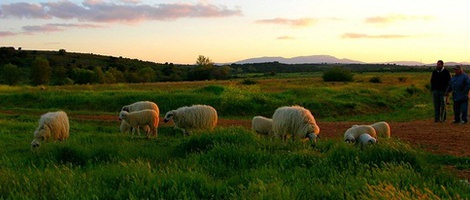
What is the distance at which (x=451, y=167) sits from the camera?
9.81 m

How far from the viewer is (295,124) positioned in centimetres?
1277

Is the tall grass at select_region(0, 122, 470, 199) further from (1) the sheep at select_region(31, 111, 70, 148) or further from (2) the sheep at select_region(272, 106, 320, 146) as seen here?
(1) the sheep at select_region(31, 111, 70, 148)

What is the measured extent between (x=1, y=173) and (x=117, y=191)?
2514 millimetres

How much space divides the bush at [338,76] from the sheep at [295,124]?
5524 cm

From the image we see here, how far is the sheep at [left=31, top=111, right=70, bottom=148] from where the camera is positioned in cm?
1367

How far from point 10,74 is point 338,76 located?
53917 millimetres

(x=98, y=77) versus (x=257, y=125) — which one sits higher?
(x=257, y=125)

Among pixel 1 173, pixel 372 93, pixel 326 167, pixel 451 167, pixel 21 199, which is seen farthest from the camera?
pixel 372 93

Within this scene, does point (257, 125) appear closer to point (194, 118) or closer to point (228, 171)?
point (194, 118)

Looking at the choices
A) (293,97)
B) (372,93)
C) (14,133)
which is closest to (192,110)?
(14,133)

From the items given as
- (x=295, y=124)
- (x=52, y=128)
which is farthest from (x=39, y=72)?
(x=295, y=124)

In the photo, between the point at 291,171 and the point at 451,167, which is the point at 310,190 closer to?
the point at 291,171

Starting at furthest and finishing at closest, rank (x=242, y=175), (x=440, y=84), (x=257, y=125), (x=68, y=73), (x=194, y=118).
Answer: (x=68, y=73) < (x=440, y=84) < (x=194, y=118) < (x=257, y=125) < (x=242, y=175)

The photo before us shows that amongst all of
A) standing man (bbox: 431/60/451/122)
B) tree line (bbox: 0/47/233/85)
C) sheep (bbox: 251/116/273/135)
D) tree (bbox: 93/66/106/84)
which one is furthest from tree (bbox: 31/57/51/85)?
standing man (bbox: 431/60/451/122)
